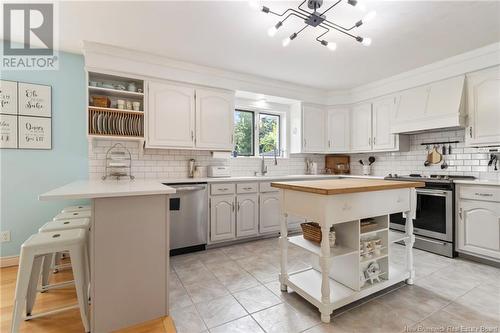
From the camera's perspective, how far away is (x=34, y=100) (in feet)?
9.09

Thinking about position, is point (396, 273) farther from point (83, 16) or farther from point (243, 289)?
point (83, 16)

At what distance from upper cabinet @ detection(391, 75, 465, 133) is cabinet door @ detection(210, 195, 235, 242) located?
280 centimetres

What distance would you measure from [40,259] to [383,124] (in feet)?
14.9

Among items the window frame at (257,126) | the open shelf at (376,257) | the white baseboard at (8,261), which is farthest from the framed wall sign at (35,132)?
the open shelf at (376,257)

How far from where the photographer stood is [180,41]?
2.69 m

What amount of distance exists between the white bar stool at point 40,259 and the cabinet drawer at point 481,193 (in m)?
3.81

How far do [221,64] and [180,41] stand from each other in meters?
0.73

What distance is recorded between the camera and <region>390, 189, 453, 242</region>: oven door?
2906 mm

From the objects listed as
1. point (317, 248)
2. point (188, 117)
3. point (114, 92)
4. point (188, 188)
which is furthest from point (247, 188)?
point (114, 92)

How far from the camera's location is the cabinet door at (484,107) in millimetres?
2803

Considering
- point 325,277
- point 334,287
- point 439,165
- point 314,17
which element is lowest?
point 334,287

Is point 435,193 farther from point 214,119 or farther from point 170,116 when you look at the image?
point 170,116

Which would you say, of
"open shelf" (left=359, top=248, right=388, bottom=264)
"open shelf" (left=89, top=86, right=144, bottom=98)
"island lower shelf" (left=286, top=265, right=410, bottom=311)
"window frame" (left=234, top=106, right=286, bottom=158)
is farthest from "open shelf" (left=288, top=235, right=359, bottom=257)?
"open shelf" (left=89, top=86, right=144, bottom=98)

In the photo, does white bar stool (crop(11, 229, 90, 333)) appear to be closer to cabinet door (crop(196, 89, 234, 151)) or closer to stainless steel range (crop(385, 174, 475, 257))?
cabinet door (crop(196, 89, 234, 151))
